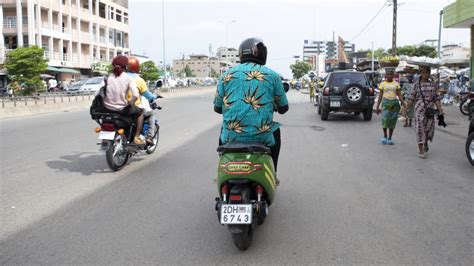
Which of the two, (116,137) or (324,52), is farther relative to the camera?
(324,52)

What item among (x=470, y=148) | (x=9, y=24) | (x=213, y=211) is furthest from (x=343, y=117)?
(x=9, y=24)

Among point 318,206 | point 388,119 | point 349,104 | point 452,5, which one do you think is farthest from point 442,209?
point 452,5

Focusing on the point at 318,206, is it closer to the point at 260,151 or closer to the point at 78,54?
the point at 260,151

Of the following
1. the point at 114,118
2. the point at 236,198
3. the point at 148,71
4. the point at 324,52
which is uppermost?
the point at 324,52

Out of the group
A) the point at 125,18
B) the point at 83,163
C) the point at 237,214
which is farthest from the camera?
the point at 125,18

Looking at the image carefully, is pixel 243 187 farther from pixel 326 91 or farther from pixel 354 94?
pixel 326 91

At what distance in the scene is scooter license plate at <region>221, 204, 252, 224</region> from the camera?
3.73m

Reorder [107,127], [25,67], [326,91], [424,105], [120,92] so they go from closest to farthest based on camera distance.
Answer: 1. [107,127]
2. [120,92]
3. [424,105]
4. [326,91]
5. [25,67]

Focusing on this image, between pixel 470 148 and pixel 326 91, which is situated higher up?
pixel 326 91

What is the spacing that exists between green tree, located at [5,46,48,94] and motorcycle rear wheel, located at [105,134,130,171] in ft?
69.3

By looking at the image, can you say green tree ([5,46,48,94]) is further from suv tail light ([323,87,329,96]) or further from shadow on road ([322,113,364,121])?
suv tail light ([323,87,329,96])

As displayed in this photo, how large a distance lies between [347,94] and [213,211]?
1085 centimetres

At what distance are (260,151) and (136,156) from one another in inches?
204

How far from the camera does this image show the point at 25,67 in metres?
26.0
